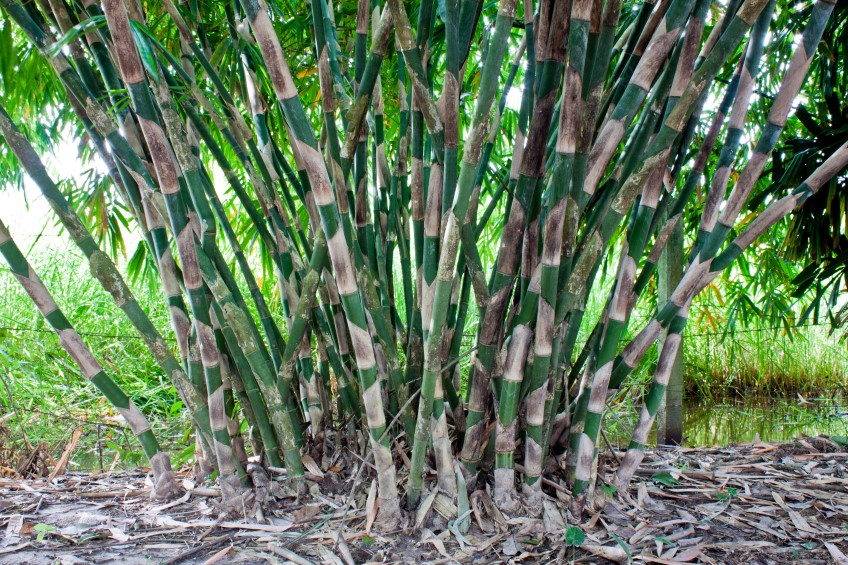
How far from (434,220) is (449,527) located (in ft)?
1.67

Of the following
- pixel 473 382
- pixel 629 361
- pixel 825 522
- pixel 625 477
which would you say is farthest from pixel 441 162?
pixel 825 522

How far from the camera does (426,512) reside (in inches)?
40.4

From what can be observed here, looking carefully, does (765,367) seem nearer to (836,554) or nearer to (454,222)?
(836,554)

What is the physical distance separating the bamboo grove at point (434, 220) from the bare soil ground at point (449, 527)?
4cm

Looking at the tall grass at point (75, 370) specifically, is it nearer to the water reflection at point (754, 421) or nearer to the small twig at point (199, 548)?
the small twig at point (199, 548)

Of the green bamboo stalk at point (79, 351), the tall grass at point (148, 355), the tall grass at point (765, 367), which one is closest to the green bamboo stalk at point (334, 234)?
the green bamboo stalk at point (79, 351)

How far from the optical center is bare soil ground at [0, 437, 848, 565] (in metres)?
0.97

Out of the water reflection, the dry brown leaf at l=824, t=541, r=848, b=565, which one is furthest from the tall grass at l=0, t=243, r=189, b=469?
the water reflection

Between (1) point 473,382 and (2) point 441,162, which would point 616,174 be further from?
(1) point 473,382

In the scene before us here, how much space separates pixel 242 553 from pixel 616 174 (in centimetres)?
88

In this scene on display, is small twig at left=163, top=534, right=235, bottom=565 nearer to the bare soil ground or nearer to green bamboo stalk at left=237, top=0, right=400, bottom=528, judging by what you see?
the bare soil ground

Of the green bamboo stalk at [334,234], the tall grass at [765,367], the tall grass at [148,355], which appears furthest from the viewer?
A: the tall grass at [765,367]

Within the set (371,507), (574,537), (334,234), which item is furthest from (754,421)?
(334,234)

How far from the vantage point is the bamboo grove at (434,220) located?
880mm
